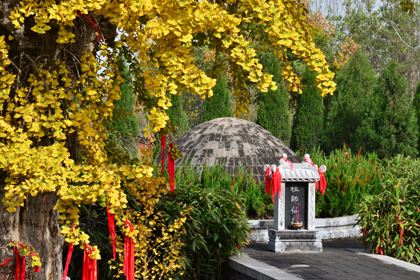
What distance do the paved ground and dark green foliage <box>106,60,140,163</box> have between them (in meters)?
2.64

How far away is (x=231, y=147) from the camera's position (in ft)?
55.9

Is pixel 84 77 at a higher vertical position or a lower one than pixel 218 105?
lower

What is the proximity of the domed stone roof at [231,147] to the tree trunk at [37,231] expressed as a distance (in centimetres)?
870

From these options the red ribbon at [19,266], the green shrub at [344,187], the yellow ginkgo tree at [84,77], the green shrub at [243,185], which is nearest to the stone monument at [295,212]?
the green shrub at [243,185]

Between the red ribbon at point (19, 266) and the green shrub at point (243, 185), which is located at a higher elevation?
the green shrub at point (243, 185)

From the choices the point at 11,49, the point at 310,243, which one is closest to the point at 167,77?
the point at 11,49

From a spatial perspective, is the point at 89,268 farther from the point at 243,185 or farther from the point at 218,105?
the point at 218,105

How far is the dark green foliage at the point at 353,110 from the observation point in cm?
2442

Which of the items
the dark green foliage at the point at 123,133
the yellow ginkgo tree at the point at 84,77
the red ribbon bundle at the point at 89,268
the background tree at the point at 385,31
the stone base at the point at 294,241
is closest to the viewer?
the yellow ginkgo tree at the point at 84,77

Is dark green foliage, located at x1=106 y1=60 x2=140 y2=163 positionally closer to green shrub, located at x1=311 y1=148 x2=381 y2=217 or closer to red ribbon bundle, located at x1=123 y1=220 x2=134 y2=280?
red ribbon bundle, located at x1=123 y1=220 x2=134 y2=280

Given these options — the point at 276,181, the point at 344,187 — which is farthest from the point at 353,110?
the point at 276,181

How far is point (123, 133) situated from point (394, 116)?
7.73 metres

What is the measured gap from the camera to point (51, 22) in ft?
24.0

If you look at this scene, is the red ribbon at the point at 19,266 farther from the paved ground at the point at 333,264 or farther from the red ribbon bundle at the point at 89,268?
the paved ground at the point at 333,264
